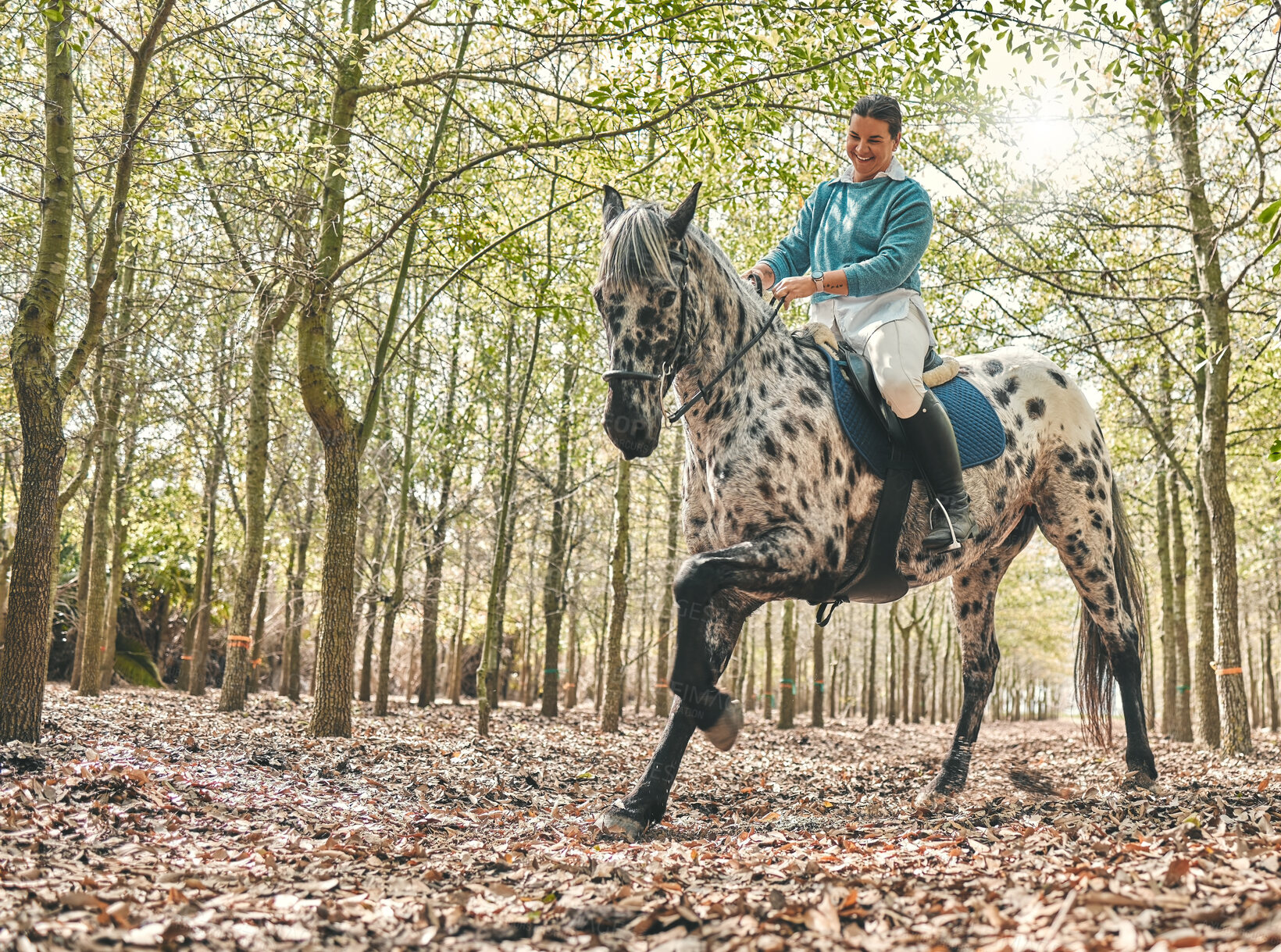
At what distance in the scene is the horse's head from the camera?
420 cm

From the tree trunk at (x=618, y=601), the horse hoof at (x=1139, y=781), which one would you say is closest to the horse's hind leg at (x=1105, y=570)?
the horse hoof at (x=1139, y=781)

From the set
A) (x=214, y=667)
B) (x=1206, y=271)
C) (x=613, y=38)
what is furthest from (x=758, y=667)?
(x=613, y=38)

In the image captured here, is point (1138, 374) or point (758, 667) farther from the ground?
point (1138, 374)

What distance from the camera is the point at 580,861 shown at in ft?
12.4

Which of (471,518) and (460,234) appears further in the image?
(471,518)

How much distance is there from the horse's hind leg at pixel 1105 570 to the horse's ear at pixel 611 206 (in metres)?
3.69

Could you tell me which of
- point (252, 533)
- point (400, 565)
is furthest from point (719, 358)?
point (400, 565)

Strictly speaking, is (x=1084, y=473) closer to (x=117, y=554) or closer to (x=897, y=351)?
(x=897, y=351)

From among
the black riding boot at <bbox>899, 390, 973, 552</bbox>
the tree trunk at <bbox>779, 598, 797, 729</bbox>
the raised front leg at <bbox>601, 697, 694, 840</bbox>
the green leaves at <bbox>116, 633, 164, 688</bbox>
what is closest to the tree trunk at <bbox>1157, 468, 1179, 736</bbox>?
the tree trunk at <bbox>779, 598, 797, 729</bbox>

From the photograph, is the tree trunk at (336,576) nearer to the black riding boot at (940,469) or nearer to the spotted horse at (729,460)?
the spotted horse at (729,460)

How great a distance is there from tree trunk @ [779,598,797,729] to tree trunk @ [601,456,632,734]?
5527 mm

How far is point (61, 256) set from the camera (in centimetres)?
709

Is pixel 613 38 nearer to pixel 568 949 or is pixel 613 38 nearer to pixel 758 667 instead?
pixel 568 949

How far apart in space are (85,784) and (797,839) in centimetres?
408
